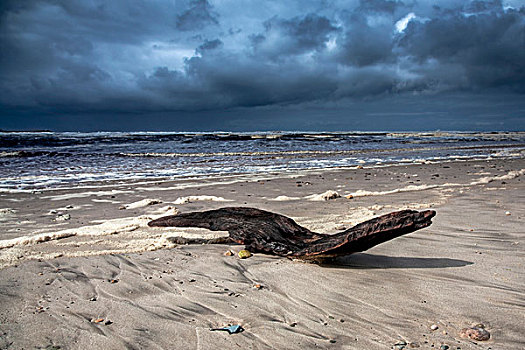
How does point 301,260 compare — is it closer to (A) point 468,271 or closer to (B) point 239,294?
(B) point 239,294

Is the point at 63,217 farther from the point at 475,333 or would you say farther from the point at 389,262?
the point at 475,333

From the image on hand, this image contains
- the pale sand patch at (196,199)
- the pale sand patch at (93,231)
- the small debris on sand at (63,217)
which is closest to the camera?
the pale sand patch at (93,231)

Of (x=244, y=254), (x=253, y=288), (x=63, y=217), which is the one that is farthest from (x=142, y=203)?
(x=253, y=288)

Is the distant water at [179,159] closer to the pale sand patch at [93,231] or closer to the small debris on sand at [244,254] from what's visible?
the pale sand patch at [93,231]

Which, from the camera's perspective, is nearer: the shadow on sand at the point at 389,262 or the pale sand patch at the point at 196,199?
the shadow on sand at the point at 389,262

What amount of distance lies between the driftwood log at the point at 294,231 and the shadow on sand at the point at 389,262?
0.36m

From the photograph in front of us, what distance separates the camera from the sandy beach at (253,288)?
2631mm

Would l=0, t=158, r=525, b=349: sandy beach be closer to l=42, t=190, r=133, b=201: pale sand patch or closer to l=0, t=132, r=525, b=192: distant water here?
l=42, t=190, r=133, b=201: pale sand patch

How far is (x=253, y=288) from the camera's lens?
3.48 metres

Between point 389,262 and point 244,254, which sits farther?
point 244,254

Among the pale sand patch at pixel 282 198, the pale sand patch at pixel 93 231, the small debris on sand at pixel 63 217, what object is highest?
the pale sand patch at pixel 93 231

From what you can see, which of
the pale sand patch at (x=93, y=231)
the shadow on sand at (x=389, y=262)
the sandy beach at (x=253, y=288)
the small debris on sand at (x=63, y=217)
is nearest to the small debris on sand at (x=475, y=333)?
the sandy beach at (x=253, y=288)

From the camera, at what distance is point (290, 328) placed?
9.07 feet

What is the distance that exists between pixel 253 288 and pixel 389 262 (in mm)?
1667
